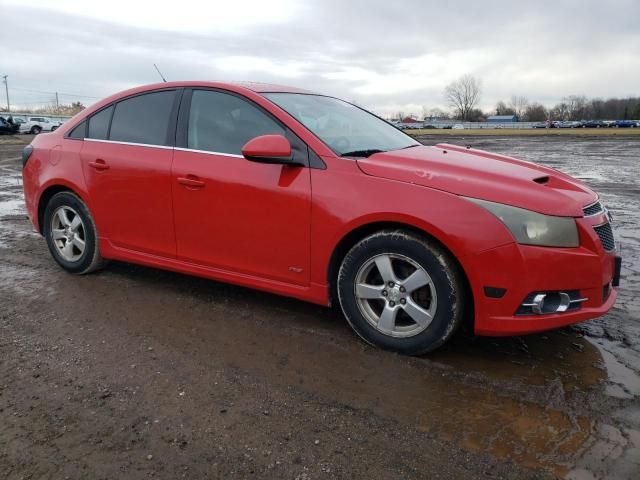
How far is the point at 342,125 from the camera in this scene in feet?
12.8

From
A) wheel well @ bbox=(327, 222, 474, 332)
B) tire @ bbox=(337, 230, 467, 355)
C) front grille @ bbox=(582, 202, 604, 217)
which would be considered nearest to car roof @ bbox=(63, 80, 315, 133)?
wheel well @ bbox=(327, 222, 474, 332)

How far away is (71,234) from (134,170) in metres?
1.07

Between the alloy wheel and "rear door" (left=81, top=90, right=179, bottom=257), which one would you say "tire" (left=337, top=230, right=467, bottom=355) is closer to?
the alloy wheel

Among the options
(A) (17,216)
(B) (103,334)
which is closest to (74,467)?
(B) (103,334)

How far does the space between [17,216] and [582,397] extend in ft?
24.3

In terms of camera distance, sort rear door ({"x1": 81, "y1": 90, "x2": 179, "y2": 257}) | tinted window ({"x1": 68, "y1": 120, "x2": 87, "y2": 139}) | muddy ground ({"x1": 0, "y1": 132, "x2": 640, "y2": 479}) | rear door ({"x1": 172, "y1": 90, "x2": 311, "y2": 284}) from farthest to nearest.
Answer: tinted window ({"x1": 68, "y1": 120, "x2": 87, "y2": 139}) → rear door ({"x1": 81, "y1": 90, "x2": 179, "y2": 257}) → rear door ({"x1": 172, "y1": 90, "x2": 311, "y2": 284}) → muddy ground ({"x1": 0, "y1": 132, "x2": 640, "y2": 479})

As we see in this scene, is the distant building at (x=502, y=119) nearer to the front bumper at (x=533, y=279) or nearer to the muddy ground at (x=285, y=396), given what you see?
the muddy ground at (x=285, y=396)

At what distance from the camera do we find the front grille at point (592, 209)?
9.83 feet

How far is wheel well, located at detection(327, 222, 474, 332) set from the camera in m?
3.00

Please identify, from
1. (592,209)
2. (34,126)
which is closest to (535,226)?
(592,209)

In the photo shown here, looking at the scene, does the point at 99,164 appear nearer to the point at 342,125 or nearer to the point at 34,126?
the point at 342,125

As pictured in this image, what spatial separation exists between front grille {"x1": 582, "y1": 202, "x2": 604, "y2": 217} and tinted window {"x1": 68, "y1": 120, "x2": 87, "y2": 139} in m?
3.92

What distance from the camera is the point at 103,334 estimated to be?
3.49 meters

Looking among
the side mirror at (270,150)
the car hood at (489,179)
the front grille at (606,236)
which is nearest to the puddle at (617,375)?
the front grille at (606,236)
